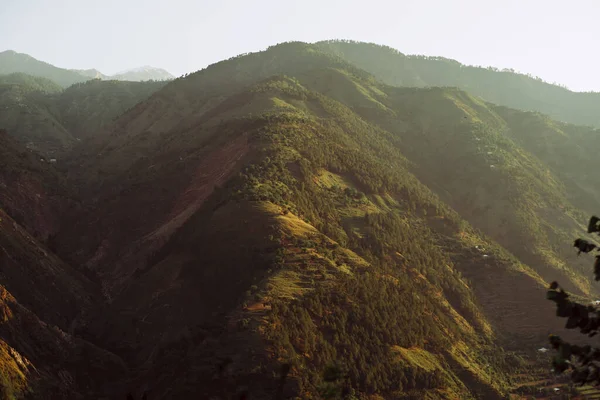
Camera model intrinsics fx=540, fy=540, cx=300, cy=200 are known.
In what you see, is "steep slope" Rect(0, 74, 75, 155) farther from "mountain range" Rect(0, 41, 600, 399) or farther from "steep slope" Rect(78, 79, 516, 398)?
"steep slope" Rect(78, 79, 516, 398)

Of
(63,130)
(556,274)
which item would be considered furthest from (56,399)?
(63,130)

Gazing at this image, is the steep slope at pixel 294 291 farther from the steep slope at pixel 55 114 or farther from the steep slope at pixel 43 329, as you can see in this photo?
the steep slope at pixel 55 114

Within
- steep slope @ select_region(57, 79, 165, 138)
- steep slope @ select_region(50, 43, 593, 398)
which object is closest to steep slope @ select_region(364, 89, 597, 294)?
steep slope @ select_region(50, 43, 593, 398)

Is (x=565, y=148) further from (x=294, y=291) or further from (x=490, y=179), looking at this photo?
(x=294, y=291)

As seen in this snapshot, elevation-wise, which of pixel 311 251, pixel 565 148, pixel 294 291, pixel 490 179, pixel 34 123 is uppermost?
pixel 34 123

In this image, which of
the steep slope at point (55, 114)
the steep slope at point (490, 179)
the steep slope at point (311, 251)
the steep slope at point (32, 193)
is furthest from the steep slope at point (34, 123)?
the steep slope at point (490, 179)

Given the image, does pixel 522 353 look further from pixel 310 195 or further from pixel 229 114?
pixel 229 114

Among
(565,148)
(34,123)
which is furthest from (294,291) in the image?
(34,123)
